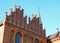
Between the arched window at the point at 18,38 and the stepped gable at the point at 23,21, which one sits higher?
the stepped gable at the point at 23,21

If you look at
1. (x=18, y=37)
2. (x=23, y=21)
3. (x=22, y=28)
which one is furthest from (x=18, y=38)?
(x=23, y=21)

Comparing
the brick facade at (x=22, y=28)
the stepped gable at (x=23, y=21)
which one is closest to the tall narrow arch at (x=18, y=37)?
the brick facade at (x=22, y=28)

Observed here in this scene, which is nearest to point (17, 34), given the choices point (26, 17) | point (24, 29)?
point (24, 29)

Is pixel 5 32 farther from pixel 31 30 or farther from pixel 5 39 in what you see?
pixel 31 30

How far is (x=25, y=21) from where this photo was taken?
1248 inches

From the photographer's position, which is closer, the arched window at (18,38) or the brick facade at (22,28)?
the brick facade at (22,28)

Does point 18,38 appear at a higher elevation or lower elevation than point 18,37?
lower

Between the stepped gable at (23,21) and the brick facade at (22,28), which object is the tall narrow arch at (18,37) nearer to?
the brick facade at (22,28)

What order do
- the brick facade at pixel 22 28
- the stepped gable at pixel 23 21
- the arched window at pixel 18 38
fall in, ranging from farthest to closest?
the arched window at pixel 18 38, the stepped gable at pixel 23 21, the brick facade at pixel 22 28

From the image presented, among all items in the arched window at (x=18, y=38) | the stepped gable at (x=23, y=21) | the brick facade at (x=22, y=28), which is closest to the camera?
the brick facade at (x=22, y=28)

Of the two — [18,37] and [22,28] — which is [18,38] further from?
[22,28]

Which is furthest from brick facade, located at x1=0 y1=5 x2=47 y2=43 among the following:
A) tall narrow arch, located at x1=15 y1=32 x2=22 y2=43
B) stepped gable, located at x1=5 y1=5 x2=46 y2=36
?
tall narrow arch, located at x1=15 y1=32 x2=22 y2=43

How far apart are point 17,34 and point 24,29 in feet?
5.01

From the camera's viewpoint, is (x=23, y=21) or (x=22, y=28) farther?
(x=23, y=21)
